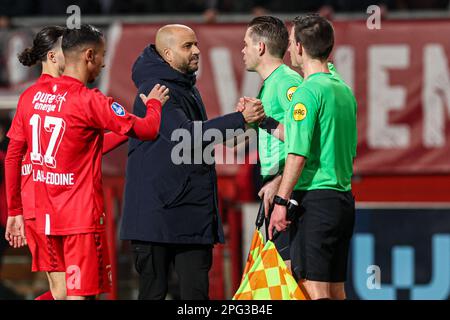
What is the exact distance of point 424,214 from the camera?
11.3 metres

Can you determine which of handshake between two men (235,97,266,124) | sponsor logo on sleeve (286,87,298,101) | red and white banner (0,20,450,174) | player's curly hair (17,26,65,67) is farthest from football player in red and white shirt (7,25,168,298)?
red and white banner (0,20,450,174)

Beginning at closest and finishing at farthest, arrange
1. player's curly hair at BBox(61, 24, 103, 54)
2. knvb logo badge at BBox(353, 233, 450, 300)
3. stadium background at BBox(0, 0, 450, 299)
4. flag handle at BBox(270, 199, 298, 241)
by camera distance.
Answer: flag handle at BBox(270, 199, 298, 241), player's curly hair at BBox(61, 24, 103, 54), knvb logo badge at BBox(353, 233, 450, 300), stadium background at BBox(0, 0, 450, 299)

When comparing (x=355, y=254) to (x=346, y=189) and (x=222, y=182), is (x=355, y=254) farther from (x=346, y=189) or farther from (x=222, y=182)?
(x=346, y=189)

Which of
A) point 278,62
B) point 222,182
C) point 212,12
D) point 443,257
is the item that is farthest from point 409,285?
point 278,62

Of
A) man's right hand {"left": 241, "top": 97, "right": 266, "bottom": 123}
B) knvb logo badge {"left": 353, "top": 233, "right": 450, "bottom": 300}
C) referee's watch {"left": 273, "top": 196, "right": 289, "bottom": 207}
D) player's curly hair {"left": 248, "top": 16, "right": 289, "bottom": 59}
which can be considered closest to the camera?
referee's watch {"left": 273, "top": 196, "right": 289, "bottom": 207}

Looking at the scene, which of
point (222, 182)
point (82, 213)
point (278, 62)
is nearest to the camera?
point (82, 213)

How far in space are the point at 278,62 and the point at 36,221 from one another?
1.75m

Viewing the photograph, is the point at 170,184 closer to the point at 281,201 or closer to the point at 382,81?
the point at 281,201

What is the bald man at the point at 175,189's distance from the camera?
258 inches

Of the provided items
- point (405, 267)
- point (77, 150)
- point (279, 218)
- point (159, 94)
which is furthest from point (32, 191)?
point (405, 267)

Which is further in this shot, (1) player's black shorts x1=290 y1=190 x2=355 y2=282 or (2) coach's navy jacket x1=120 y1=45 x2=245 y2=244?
(2) coach's navy jacket x1=120 y1=45 x2=245 y2=244

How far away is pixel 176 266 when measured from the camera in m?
6.66

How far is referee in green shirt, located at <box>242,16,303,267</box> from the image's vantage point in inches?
262

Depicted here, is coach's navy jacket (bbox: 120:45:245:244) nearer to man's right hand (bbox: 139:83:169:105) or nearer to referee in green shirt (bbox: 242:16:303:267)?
man's right hand (bbox: 139:83:169:105)
